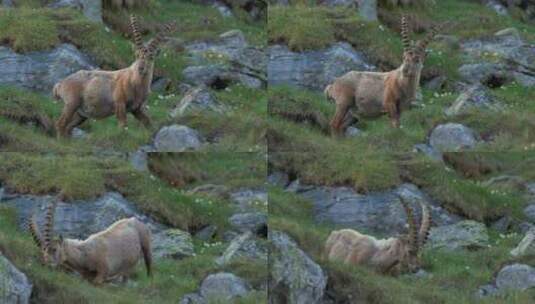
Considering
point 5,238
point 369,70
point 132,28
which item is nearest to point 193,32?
point 132,28

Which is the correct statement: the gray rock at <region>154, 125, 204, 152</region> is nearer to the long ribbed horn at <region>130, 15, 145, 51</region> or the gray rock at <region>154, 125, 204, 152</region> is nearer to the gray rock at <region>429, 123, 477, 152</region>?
the long ribbed horn at <region>130, 15, 145, 51</region>

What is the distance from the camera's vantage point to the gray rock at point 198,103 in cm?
1431

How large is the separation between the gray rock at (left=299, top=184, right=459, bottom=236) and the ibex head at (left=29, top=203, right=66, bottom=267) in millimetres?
2306

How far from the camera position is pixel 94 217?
14.4 m

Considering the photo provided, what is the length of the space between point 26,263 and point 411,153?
12.1ft

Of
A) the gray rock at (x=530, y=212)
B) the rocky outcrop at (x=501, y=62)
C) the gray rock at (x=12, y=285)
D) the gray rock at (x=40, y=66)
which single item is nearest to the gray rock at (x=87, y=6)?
the gray rock at (x=40, y=66)

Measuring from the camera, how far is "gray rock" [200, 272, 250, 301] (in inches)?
559

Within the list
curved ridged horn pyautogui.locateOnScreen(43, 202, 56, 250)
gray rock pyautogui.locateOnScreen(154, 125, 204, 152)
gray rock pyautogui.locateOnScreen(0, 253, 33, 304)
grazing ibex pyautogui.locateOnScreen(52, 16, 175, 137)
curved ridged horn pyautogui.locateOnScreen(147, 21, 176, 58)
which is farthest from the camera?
gray rock pyautogui.locateOnScreen(154, 125, 204, 152)

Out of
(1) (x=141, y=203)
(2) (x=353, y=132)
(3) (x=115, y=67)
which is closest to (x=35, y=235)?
(1) (x=141, y=203)

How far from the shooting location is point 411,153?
1444 cm

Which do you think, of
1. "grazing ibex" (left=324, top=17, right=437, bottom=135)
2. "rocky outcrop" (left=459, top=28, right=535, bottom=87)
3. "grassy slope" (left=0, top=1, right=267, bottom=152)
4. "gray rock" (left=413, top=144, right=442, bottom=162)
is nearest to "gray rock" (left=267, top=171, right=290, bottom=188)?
"grassy slope" (left=0, top=1, right=267, bottom=152)

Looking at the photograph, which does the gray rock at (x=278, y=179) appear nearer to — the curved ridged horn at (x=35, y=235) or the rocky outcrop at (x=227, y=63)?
the rocky outcrop at (x=227, y=63)

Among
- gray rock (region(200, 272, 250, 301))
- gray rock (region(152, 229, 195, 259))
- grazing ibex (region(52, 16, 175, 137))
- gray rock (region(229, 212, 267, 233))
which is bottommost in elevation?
gray rock (region(200, 272, 250, 301))

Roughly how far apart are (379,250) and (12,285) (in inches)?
132
